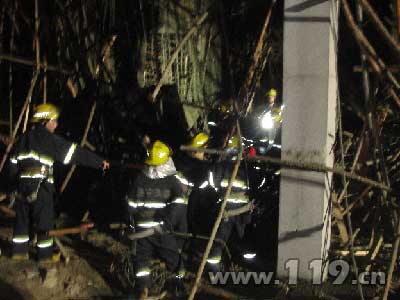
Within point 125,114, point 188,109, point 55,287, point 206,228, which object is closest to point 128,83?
point 125,114

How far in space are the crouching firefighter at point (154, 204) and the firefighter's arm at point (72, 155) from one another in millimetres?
1079

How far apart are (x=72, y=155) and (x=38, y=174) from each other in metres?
0.50

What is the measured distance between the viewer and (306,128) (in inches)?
200

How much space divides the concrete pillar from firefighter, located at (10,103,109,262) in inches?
115

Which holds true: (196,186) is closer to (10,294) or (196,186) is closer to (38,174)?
(38,174)

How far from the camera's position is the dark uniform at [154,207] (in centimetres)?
554

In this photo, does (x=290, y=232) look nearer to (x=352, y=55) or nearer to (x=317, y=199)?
(x=317, y=199)

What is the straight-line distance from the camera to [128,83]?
808cm

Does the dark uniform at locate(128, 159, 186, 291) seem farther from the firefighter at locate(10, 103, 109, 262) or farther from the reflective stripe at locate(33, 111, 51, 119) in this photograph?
the reflective stripe at locate(33, 111, 51, 119)

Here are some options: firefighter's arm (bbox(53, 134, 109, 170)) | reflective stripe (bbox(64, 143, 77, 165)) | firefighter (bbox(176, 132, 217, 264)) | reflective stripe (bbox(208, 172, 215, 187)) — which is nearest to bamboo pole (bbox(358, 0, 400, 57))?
firefighter (bbox(176, 132, 217, 264))

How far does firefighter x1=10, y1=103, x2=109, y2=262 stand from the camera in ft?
20.0

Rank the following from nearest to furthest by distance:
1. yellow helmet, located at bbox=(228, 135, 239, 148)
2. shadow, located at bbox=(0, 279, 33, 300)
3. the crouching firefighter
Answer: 1. shadow, located at bbox=(0, 279, 33, 300)
2. the crouching firefighter
3. yellow helmet, located at bbox=(228, 135, 239, 148)

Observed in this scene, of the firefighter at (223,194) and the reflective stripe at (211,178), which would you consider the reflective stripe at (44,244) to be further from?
the reflective stripe at (211,178)

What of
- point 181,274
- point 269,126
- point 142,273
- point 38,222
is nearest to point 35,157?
point 38,222
